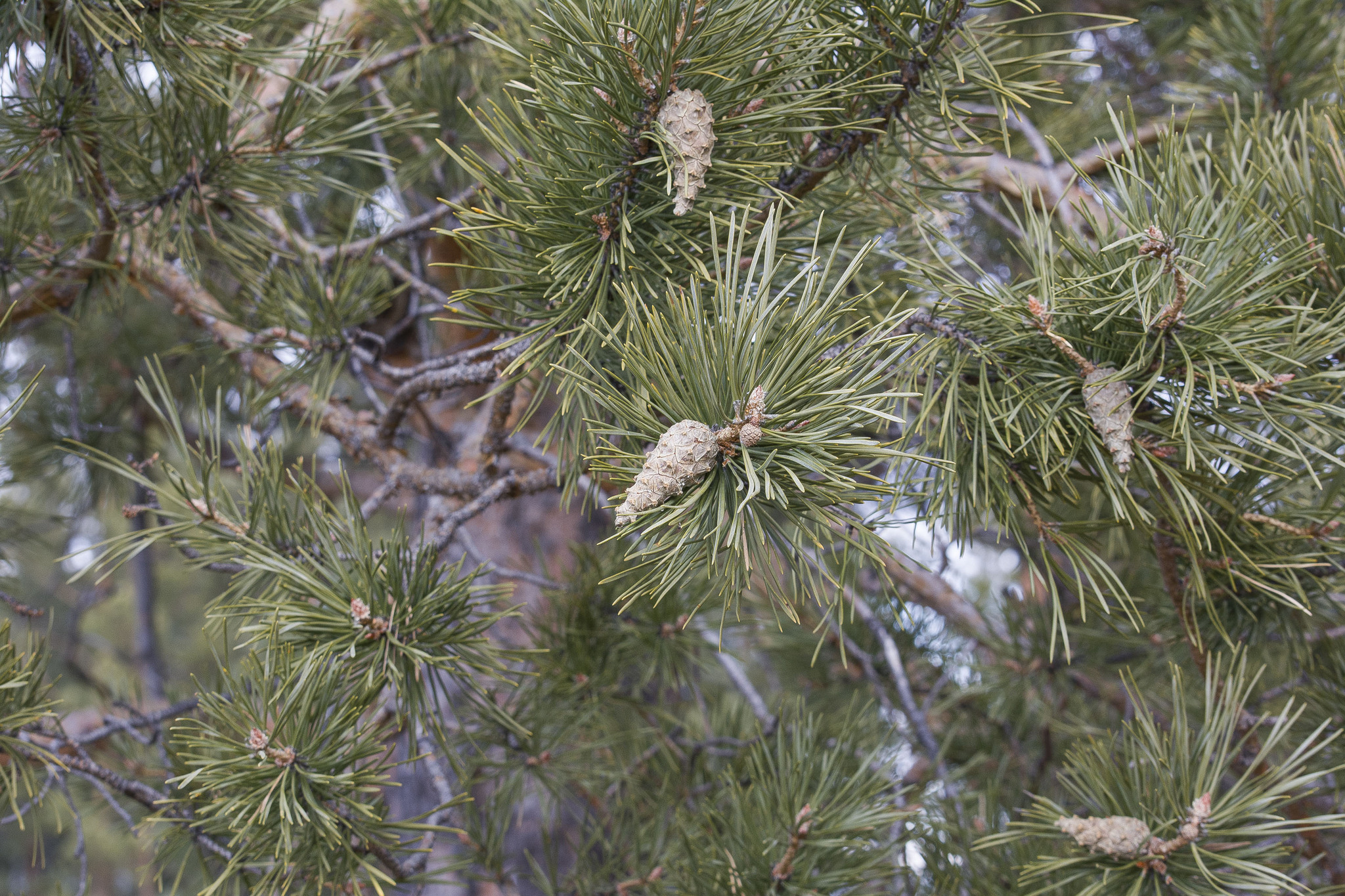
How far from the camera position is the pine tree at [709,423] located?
457 mm

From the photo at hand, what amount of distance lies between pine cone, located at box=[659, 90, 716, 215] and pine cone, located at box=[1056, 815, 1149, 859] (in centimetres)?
49

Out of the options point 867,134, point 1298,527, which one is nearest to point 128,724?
point 867,134

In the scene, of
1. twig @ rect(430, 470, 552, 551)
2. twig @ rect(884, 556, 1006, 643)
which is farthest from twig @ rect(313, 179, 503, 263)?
twig @ rect(884, 556, 1006, 643)

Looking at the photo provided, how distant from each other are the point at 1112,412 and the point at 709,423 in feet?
0.84

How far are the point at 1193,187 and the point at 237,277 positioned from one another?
0.91 m

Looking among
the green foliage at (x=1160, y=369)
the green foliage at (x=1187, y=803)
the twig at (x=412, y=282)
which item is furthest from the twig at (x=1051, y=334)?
the twig at (x=412, y=282)

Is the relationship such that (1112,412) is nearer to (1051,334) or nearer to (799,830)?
(1051,334)

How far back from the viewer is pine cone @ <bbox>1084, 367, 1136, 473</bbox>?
1.54 ft

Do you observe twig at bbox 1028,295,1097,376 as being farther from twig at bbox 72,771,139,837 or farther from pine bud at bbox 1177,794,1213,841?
twig at bbox 72,771,139,837

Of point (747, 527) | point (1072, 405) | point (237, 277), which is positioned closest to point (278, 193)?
point (237, 277)

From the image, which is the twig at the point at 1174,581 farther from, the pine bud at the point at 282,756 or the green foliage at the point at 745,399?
the pine bud at the point at 282,756

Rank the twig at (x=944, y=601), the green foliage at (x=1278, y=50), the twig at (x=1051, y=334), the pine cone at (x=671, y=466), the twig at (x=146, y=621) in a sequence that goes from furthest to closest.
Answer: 1. the twig at (x=146, y=621)
2. the twig at (x=944, y=601)
3. the green foliage at (x=1278, y=50)
4. the twig at (x=1051, y=334)
5. the pine cone at (x=671, y=466)

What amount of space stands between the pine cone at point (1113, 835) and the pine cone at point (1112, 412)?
25 centimetres

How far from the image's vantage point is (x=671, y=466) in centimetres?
40
